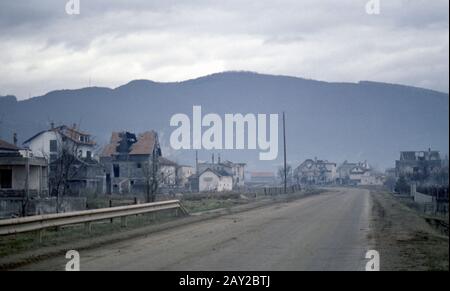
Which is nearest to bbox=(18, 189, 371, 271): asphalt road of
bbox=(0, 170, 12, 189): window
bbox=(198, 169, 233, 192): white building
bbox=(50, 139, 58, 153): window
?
bbox=(0, 170, 12, 189): window

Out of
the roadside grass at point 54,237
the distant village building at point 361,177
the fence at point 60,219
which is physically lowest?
the distant village building at point 361,177

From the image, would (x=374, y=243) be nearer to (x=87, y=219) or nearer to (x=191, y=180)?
(x=87, y=219)

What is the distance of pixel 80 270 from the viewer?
1230 centimetres

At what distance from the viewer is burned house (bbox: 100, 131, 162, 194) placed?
8694cm

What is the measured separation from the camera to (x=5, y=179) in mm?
43469

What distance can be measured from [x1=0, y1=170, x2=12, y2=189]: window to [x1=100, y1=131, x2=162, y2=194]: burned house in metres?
42.1

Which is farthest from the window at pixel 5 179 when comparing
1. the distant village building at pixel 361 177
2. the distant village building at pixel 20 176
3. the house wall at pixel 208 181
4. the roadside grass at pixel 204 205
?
the distant village building at pixel 361 177

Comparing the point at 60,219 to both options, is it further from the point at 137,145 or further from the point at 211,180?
the point at 211,180

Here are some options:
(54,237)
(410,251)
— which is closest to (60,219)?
(54,237)

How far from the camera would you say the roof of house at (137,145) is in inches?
3415

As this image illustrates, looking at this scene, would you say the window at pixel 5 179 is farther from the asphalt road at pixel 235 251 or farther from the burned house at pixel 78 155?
the asphalt road at pixel 235 251

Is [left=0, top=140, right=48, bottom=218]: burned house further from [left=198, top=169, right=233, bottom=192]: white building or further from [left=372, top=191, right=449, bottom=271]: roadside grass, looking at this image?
[left=198, top=169, right=233, bottom=192]: white building

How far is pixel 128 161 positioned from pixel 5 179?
4568cm
